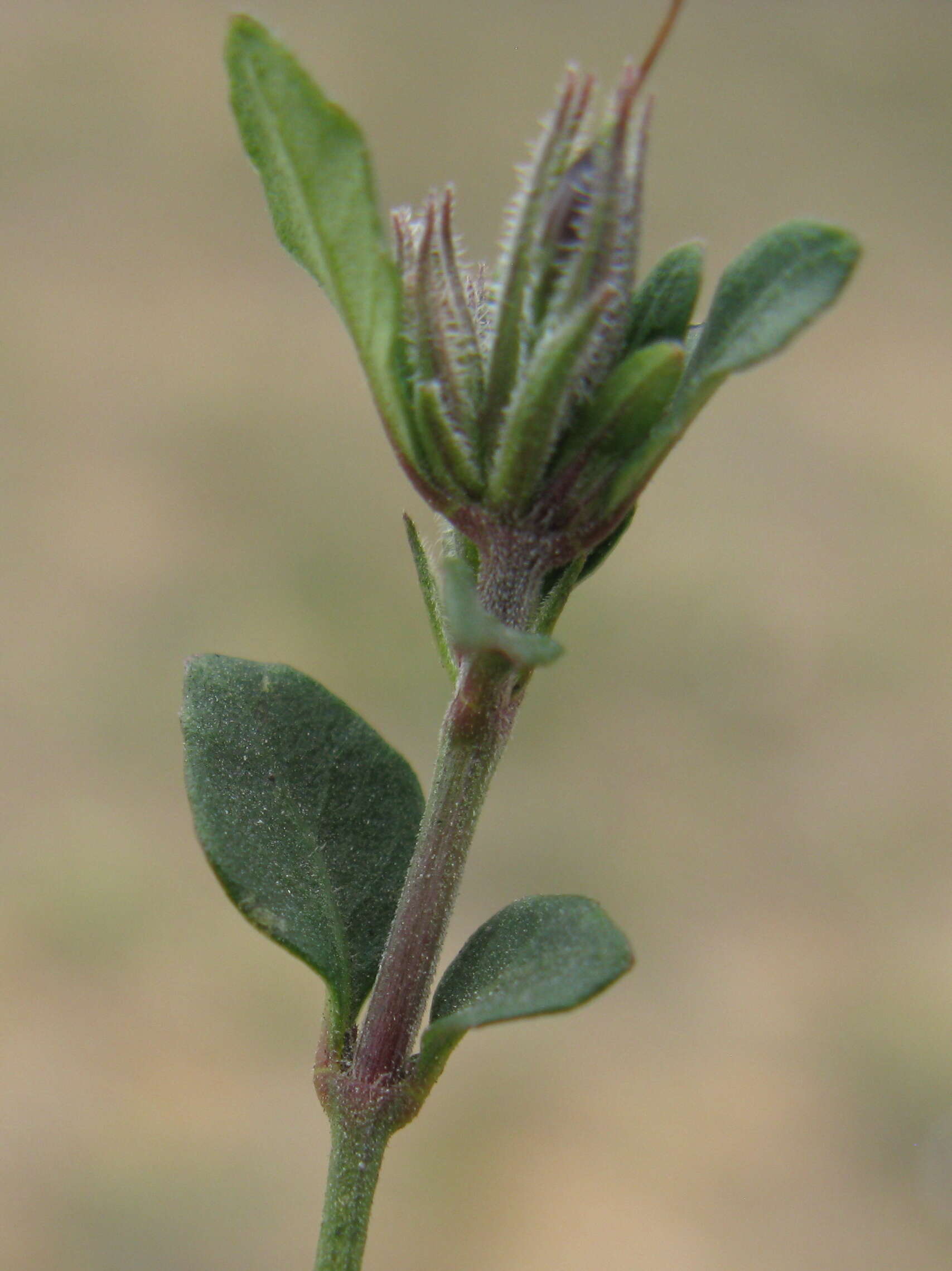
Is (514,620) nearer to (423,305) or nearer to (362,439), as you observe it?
(423,305)

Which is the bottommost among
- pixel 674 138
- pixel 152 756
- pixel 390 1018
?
pixel 390 1018

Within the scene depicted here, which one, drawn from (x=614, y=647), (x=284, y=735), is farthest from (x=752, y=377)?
(x=284, y=735)

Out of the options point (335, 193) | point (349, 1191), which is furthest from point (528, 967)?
point (335, 193)

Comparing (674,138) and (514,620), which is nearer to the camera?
(514,620)

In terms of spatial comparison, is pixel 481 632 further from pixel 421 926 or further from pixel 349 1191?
pixel 349 1191

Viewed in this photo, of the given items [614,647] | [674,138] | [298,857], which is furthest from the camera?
[674,138]

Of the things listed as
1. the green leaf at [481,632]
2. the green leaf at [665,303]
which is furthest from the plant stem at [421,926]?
the green leaf at [665,303]
